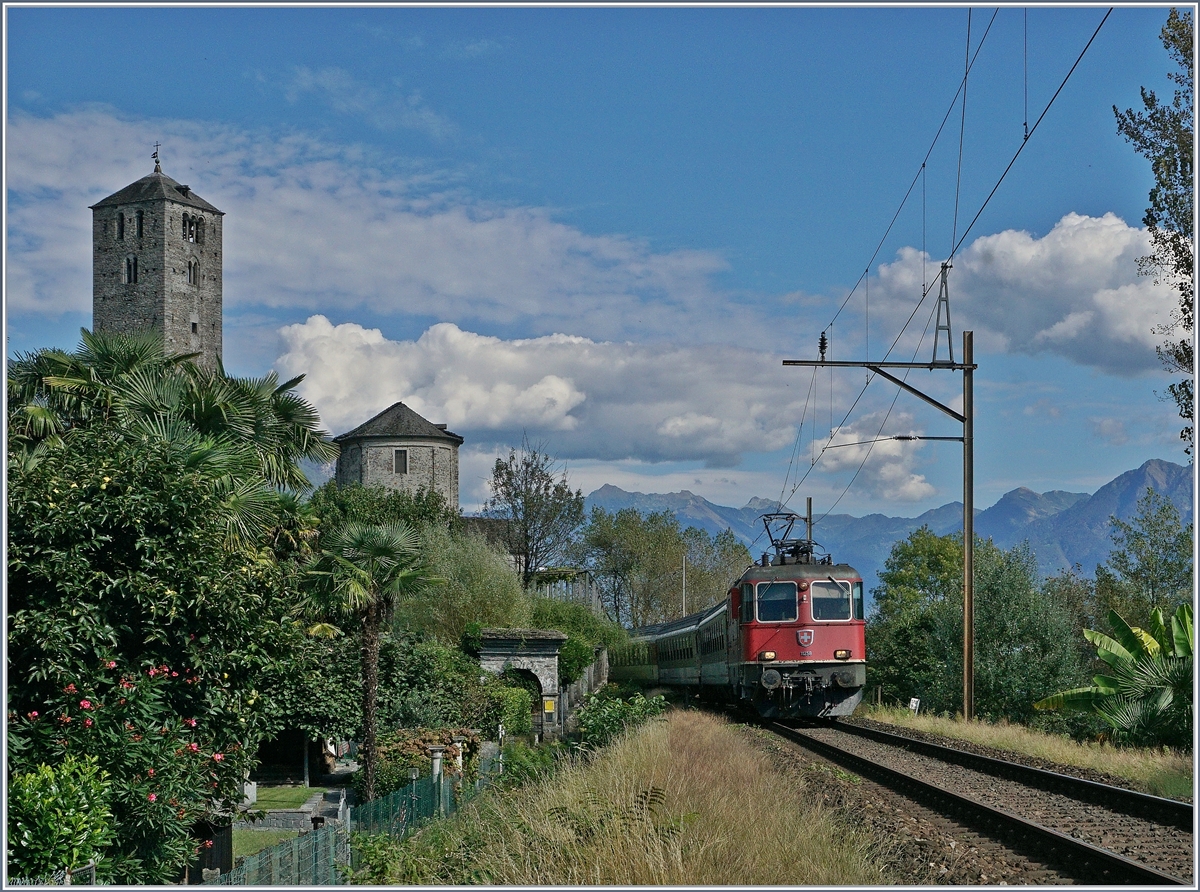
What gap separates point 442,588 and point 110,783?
3205 centimetres

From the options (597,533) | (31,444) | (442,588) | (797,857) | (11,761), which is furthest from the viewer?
(597,533)

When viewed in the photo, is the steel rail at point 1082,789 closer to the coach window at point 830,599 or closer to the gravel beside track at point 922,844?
the gravel beside track at point 922,844

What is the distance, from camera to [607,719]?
20750 millimetres

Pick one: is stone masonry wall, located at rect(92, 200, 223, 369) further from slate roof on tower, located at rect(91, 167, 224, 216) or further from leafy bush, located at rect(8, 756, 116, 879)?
leafy bush, located at rect(8, 756, 116, 879)

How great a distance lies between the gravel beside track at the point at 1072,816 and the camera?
33.1 ft

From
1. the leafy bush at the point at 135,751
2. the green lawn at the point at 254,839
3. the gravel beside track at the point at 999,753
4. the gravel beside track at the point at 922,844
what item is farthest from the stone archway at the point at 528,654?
the leafy bush at the point at 135,751

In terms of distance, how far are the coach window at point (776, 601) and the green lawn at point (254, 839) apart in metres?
11.8

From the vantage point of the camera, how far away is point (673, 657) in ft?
146

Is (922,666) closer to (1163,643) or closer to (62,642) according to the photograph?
(1163,643)

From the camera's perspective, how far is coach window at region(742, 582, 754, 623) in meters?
27.2

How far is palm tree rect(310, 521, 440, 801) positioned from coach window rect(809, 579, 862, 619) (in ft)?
30.2

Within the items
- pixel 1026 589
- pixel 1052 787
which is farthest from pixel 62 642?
pixel 1026 589

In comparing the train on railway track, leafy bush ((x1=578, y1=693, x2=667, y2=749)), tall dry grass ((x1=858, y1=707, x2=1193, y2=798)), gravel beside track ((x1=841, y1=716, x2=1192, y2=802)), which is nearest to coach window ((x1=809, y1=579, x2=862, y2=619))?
the train on railway track

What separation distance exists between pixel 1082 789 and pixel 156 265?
311 feet
